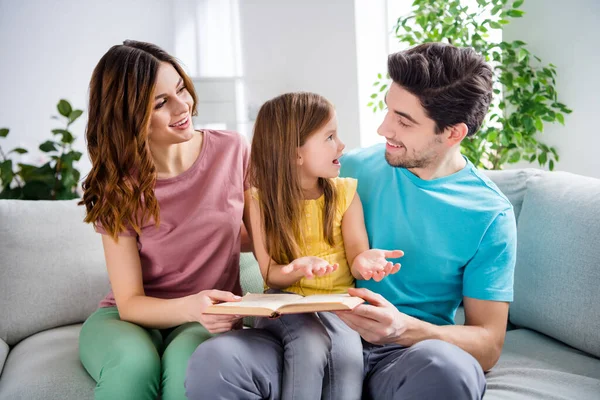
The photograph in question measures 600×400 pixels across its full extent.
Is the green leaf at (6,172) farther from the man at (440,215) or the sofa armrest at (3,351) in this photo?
the man at (440,215)

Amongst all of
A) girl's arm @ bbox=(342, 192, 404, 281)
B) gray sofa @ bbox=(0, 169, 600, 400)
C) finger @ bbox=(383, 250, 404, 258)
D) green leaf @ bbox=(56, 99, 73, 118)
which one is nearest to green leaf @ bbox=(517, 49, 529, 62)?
gray sofa @ bbox=(0, 169, 600, 400)

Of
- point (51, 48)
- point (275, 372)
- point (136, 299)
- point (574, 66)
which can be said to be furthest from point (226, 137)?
point (51, 48)

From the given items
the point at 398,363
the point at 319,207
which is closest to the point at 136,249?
the point at 319,207

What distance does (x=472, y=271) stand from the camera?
157cm

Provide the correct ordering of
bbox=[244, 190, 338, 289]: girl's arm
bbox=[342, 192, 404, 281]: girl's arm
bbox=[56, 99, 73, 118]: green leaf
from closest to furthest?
bbox=[244, 190, 338, 289]: girl's arm < bbox=[342, 192, 404, 281]: girl's arm < bbox=[56, 99, 73, 118]: green leaf

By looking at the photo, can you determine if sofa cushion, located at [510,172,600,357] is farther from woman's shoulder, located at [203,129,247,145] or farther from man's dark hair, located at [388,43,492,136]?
woman's shoulder, located at [203,129,247,145]

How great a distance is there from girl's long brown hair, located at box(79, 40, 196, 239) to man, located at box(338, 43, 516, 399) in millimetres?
633

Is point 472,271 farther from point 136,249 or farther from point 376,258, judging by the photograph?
point 136,249

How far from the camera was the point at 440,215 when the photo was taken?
1.60 m

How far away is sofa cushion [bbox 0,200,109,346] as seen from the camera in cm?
200

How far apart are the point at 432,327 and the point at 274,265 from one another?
45cm

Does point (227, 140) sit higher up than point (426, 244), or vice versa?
point (227, 140)

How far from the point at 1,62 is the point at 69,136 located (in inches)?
74.0

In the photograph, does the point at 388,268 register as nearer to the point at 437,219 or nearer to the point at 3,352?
the point at 437,219
